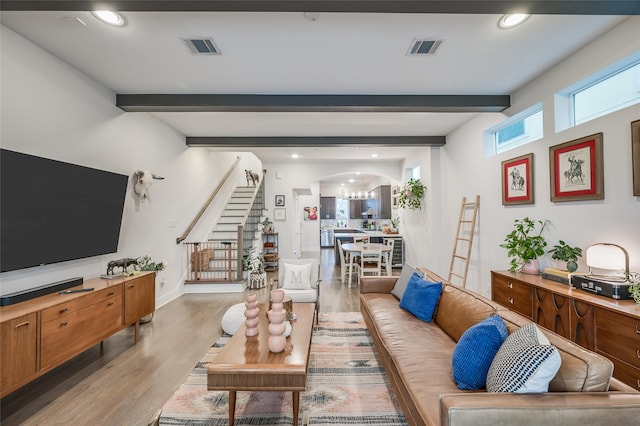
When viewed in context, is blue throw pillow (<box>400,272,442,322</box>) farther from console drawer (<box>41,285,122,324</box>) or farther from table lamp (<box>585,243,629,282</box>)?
console drawer (<box>41,285,122,324</box>)

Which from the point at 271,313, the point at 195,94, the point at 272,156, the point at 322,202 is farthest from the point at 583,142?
the point at 322,202

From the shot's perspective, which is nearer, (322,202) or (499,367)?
(499,367)

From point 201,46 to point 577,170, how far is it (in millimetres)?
3814

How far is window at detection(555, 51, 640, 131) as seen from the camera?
7.94ft

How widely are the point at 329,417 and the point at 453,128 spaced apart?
198 inches

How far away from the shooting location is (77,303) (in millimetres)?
2459

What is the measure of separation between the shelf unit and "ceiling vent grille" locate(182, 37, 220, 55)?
17.9 ft

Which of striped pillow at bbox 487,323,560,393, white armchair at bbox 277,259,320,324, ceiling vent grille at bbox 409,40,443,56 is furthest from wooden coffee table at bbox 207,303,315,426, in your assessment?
ceiling vent grille at bbox 409,40,443,56

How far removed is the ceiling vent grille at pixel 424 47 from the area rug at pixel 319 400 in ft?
9.90

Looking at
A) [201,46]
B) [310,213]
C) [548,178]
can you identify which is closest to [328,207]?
[310,213]

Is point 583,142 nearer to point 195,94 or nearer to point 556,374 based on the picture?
point 556,374

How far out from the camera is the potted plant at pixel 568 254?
270 cm

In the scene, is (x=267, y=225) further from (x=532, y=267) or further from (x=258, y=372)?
(x=258, y=372)

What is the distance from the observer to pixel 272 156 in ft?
24.9
